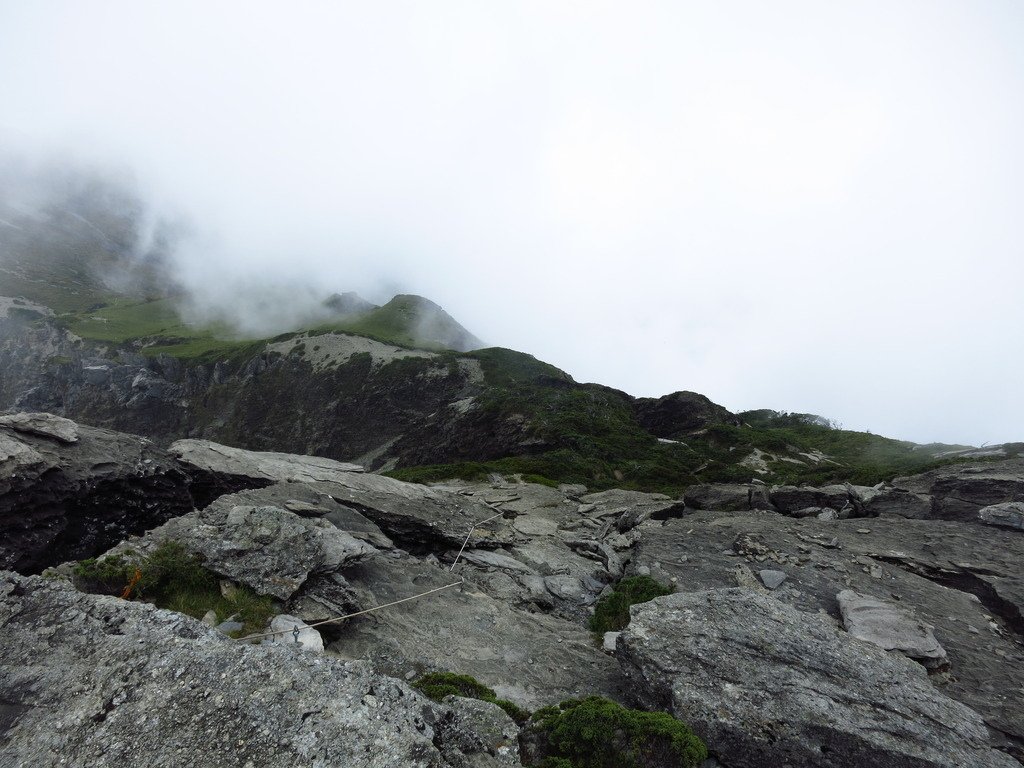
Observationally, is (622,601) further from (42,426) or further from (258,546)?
(42,426)

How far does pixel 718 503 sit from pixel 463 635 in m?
17.3

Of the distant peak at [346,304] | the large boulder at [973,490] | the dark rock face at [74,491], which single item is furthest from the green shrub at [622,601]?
the distant peak at [346,304]

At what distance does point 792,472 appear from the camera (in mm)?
48000

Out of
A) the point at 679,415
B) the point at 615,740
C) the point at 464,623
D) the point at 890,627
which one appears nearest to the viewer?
the point at 615,740

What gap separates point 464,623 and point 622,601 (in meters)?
4.12

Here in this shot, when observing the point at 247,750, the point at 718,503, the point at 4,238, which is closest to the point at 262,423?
the point at 718,503

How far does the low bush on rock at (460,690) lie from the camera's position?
6.45 meters

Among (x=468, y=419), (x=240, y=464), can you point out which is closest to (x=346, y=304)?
(x=468, y=419)

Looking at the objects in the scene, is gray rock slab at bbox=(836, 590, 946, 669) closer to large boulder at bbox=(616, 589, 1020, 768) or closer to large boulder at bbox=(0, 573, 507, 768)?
large boulder at bbox=(616, 589, 1020, 768)

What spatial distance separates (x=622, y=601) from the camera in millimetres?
11680

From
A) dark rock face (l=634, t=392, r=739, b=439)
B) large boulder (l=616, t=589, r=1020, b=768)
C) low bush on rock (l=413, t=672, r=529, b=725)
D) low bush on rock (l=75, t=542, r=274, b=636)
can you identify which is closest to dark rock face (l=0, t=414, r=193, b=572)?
low bush on rock (l=75, t=542, r=274, b=636)

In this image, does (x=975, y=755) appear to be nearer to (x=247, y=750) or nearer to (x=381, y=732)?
(x=381, y=732)

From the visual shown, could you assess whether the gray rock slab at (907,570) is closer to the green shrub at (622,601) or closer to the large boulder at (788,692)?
the green shrub at (622,601)

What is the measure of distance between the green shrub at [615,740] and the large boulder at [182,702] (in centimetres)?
98
